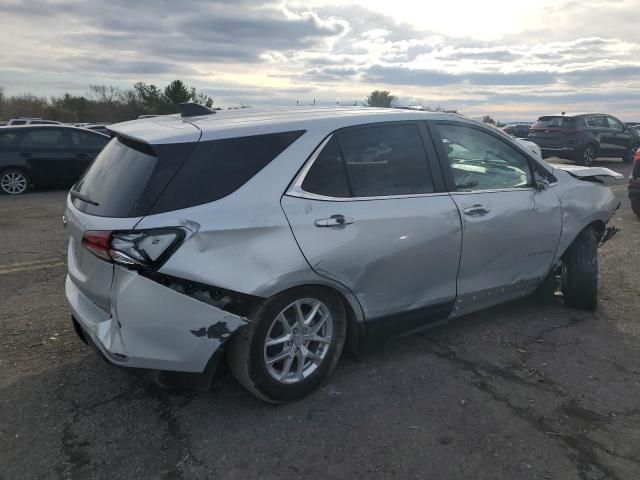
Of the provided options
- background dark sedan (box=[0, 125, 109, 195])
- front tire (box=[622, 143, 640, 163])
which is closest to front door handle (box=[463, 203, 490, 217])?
background dark sedan (box=[0, 125, 109, 195])

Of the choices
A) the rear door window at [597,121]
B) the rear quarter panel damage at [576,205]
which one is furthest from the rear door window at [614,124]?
the rear quarter panel damage at [576,205]

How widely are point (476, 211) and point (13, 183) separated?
11.1m

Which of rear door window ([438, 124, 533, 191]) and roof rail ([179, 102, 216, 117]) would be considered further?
rear door window ([438, 124, 533, 191])

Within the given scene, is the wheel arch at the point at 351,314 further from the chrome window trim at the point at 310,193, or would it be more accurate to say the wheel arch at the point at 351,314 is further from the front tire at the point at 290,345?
the chrome window trim at the point at 310,193

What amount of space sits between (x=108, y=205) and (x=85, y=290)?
53 centimetres

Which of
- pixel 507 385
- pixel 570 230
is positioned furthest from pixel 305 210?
pixel 570 230

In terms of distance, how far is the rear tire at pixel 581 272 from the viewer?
4547mm

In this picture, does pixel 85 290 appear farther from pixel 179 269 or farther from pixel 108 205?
pixel 179 269

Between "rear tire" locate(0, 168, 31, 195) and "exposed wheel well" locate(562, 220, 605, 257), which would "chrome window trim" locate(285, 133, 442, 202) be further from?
"rear tire" locate(0, 168, 31, 195)

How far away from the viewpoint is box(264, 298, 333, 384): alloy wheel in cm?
308

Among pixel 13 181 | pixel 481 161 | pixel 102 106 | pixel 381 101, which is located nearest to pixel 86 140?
pixel 13 181

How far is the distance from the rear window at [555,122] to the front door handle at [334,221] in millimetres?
16304

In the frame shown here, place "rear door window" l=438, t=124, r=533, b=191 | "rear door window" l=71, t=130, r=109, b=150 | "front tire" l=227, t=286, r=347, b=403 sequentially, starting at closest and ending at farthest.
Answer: "front tire" l=227, t=286, r=347, b=403 < "rear door window" l=438, t=124, r=533, b=191 < "rear door window" l=71, t=130, r=109, b=150

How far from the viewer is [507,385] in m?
3.45
